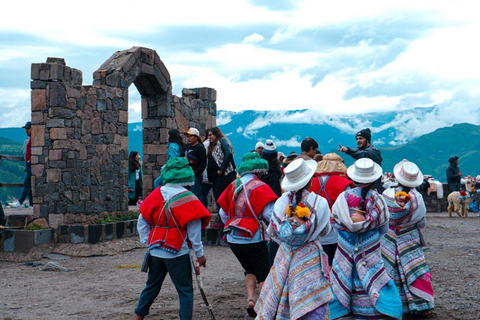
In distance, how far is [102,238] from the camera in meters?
11.4

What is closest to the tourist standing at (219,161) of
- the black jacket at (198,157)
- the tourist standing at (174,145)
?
the black jacket at (198,157)

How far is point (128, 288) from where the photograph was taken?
8.22m

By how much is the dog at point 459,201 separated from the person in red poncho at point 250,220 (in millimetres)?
14507

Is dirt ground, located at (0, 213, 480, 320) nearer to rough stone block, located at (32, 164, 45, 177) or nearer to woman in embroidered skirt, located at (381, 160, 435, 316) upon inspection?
woman in embroidered skirt, located at (381, 160, 435, 316)

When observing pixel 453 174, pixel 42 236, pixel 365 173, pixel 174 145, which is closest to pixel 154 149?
pixel 174 145

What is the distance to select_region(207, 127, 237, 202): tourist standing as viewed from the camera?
10.8 m

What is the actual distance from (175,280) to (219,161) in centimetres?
A: 550

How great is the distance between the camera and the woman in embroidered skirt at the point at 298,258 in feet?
16.7

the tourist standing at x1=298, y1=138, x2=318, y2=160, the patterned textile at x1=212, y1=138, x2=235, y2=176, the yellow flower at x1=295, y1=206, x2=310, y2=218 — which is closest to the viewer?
the yellow flower at x1=295, y1=206, x2=310, y2=218

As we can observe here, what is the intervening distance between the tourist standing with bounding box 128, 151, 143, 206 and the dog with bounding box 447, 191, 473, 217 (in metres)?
10.4

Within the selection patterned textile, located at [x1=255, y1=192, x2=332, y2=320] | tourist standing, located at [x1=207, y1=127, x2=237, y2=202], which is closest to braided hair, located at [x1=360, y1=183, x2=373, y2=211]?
patterned textile, located at [x1=255, y1=192, x2=332, y2=320]

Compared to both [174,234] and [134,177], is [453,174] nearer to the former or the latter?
[134,177]

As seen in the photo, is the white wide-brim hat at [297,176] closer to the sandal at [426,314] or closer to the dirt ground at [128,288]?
the dirt ground at [128,288]

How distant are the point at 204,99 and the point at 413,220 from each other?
9.84 meters
